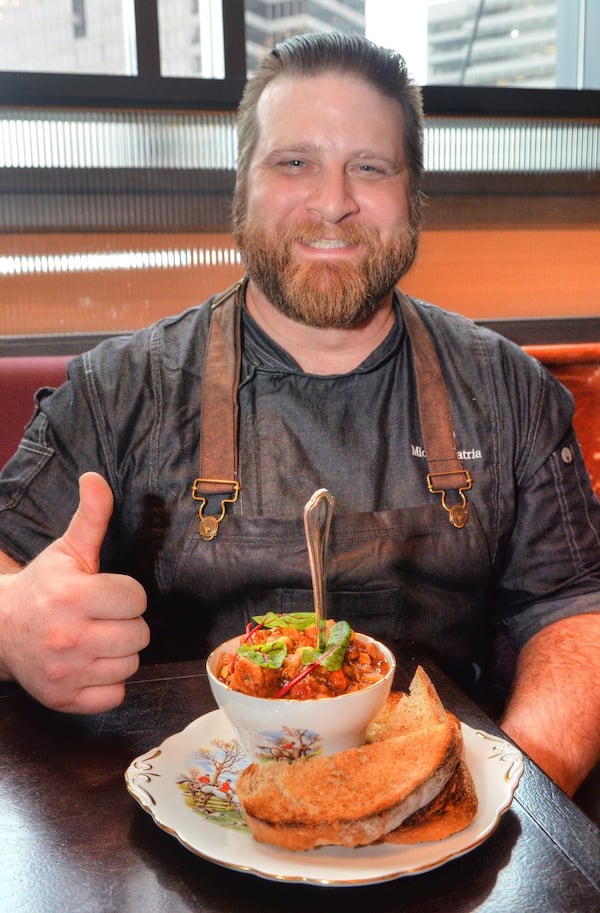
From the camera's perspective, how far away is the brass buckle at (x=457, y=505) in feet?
5.12

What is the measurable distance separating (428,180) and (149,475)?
149 cm

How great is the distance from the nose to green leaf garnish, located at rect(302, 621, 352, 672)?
39.4 inches

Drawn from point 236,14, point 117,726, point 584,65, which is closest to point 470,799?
point 117,726

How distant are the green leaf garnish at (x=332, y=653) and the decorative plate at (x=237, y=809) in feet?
0.44

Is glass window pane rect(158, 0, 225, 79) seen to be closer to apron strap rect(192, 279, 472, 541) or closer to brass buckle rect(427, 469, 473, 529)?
apron strap rect(192, 279, 472, 541)

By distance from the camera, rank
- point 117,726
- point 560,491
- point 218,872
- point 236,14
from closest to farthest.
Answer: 1. point 218,872
2. point 117,726
3. point 560,491
4. point 236,14

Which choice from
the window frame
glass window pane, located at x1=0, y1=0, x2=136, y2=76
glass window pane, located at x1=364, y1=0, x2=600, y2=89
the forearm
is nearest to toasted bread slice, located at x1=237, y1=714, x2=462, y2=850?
the forearm

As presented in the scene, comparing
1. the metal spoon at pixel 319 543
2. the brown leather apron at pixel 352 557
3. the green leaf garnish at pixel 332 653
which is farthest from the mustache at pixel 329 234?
the green leaf garnish at pixel 332 653

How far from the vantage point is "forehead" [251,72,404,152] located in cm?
172

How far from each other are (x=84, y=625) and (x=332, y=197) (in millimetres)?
979

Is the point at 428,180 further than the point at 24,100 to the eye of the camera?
Yes

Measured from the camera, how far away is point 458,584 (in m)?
1.59

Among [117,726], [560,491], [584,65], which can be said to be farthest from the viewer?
[584,65]

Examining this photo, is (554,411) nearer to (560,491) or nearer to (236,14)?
(560,491)
